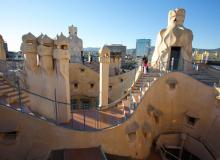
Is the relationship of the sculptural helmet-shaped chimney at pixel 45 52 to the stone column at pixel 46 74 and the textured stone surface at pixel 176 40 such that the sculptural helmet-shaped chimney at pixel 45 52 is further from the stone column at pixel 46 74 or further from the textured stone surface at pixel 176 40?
the textured stone surface at pixel 176 40

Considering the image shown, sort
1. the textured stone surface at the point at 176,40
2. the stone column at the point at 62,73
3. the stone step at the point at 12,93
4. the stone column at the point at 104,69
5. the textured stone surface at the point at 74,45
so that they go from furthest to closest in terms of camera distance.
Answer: the textured stone surface at the point at 74,45, the textured stone surface at the point at 176,40, the stone column at the point at 104,69, the stone step at the point at 12,93, the stone column at the point at 62,73

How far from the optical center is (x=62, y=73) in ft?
25.2

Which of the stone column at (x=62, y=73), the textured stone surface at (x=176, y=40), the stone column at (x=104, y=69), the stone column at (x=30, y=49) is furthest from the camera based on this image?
the textured stone surface at (x=176, y=40)

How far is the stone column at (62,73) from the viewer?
7387mm

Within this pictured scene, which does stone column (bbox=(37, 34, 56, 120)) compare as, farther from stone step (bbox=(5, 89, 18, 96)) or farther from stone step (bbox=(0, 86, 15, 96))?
stone step (bbox=(0, 86, 15, 96))

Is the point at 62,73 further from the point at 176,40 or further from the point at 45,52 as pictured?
the point at 176,40

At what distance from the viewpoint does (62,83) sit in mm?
7770

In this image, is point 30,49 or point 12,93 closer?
point 30,49

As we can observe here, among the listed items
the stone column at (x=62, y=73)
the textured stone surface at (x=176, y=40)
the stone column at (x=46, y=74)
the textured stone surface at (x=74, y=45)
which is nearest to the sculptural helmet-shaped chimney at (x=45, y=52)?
the stone column at (x=46, y=74)

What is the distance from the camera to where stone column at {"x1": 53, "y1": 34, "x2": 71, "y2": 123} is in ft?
24.2

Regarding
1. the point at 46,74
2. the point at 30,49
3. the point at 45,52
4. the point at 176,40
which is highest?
the point at 176,40

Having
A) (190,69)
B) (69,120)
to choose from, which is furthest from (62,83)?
(190,69)

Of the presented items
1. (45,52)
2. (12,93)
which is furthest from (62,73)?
(12,93)

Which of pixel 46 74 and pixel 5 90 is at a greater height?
pixel 46 74
